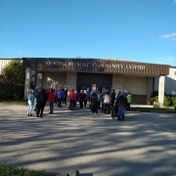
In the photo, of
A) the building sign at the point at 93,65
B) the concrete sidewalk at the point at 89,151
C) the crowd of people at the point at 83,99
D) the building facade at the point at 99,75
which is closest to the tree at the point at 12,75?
the building facade at the point at 99,75

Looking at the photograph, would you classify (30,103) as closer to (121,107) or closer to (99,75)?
(121,107)

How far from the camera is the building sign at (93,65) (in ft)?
72.5

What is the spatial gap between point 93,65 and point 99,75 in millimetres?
3915

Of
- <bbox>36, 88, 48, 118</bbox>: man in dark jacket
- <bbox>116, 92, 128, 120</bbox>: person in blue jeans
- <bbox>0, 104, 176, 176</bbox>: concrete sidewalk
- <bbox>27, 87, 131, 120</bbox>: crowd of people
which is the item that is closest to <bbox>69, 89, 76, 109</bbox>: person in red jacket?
<bbox>27, 87, 131, 120</bbox>: crowd of people

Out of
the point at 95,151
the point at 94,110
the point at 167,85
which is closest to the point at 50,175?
the point at 95,151

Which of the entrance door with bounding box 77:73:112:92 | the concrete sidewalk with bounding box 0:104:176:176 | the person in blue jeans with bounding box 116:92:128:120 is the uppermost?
the entrance door with bounding box 77:73:112:92

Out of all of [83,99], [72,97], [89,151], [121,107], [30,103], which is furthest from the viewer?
[83,99]

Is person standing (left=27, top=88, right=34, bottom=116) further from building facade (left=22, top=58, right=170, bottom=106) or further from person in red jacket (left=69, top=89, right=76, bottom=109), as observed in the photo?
building facade (left=22, top=58, right=170, bottom=106)

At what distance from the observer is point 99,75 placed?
25969 mm

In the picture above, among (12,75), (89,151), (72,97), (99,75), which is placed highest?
(99,75)

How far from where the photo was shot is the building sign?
2211 centimetres

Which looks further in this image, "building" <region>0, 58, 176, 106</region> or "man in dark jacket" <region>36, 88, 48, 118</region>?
"building" <region>0, 58, 176, 106</region>

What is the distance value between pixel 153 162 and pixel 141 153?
0.74 metres

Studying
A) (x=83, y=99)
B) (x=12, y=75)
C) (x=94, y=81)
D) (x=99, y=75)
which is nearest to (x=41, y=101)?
(x=83, y=99)
